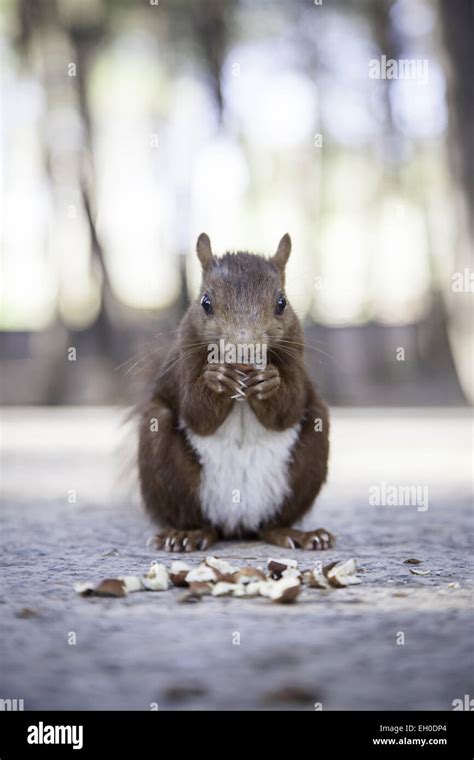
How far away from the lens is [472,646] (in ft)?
6.59

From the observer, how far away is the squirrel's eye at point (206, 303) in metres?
3.03

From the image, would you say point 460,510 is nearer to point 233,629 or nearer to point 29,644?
point 233,629

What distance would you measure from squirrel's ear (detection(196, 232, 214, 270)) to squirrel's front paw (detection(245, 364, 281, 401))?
0.53 m

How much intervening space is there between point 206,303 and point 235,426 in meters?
0.42

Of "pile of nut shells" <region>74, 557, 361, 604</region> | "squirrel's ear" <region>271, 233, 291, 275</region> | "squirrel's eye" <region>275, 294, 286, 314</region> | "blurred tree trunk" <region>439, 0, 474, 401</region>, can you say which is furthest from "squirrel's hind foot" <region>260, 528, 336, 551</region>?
"blurred tree trunk" <region>439, 0, 474, 401</region>

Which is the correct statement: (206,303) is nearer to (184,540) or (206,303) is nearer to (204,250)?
(204,250)

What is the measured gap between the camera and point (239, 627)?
216 centimetres

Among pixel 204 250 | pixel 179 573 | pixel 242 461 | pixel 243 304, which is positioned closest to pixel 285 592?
pixel 179 573

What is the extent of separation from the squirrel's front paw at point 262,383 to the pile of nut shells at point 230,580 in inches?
21.1

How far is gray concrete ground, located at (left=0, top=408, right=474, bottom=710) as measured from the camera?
5.78ft

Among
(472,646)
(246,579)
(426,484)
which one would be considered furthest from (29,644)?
(426,484)

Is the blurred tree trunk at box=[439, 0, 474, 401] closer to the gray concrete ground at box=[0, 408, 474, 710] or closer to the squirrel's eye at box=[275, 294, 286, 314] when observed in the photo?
the gray concrete ground at box=[0, 408, 474, 710]

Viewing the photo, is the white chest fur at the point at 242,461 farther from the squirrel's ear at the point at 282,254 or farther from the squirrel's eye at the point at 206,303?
the squirrel's ear at the point at 282,254

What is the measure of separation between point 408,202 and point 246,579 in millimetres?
13230
